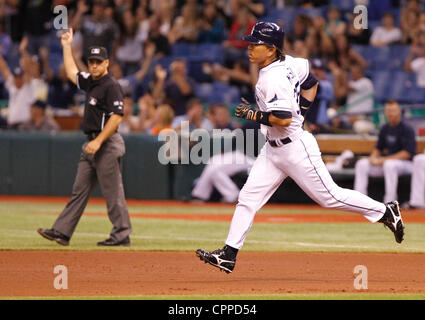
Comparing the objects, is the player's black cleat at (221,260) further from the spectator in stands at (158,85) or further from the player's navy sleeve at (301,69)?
the spectator in stands at (158,85)

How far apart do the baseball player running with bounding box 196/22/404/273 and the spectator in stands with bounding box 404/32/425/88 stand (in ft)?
34.3

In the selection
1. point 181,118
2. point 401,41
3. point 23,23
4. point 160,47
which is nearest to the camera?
point 181,118

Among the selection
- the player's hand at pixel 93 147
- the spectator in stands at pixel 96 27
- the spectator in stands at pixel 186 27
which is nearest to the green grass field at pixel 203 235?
the player's hand at pixel 93 147

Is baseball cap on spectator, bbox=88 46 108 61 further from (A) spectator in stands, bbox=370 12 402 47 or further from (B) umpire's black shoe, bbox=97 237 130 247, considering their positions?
(A) spectator in stands, bbox=370 12 402 47

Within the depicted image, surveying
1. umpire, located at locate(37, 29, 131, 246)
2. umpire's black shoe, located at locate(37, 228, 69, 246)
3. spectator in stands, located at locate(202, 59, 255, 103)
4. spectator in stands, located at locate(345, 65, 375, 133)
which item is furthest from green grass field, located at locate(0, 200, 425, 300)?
spectator in stands, located at locate(202, 59, 255, 103)

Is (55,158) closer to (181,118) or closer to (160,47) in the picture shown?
(181,118)

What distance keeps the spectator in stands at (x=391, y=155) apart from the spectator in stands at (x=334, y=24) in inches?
143

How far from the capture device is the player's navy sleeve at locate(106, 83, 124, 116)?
10.1 meters

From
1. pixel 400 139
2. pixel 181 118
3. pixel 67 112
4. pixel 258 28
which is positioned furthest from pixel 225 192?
pixel 258 28

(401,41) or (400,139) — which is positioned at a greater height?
(401,41)

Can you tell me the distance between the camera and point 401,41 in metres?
19.3

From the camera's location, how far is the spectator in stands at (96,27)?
20.2m

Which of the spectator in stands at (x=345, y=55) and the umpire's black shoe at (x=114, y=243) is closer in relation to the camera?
the umpire's black shoe at (x=114, y=243)

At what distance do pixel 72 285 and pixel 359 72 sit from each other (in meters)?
11.4
